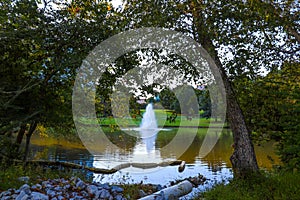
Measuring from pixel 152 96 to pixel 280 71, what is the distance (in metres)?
3.90

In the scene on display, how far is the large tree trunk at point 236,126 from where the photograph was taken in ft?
22.0

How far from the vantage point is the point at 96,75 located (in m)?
7.67

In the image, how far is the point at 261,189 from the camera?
5.39 m

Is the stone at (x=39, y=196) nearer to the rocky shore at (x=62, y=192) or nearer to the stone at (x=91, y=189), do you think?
the rocky shore at (x=62, y=192)

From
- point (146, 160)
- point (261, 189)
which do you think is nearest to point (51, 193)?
point (261, 189)

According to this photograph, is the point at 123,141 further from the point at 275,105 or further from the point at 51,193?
the point at 51,193

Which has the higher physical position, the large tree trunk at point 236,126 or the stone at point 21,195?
the large tree trunk at point 236,126

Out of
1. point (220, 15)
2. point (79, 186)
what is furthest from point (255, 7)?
point (79, 186)

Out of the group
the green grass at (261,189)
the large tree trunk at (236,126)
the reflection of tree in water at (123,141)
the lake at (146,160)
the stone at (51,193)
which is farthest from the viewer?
the reflection of tree in water at (123,141)

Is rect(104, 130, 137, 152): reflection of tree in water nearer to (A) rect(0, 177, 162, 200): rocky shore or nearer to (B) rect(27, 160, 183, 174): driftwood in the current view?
(B) rect(27, 160, 183, 174): driftwood

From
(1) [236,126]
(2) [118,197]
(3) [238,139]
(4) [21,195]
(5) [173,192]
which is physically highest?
(1) [236,126]

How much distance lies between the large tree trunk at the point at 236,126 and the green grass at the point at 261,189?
1.87ft

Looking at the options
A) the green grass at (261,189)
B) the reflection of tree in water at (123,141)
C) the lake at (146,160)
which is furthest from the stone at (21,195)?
the reflection of tree in water at (123,141)

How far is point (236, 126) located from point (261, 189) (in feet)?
6.75
